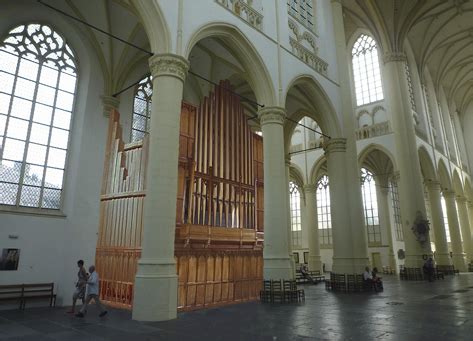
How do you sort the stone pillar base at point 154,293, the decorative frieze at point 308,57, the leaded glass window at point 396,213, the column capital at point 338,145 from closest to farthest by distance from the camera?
1. the stone pillar base at point 154,293
2. the decorative frieze at point 308,57
3. the column capital at point 338,145
4. the leaded glass window at point 396,213

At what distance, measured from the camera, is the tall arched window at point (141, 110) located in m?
13.8

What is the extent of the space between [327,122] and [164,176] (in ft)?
32.1

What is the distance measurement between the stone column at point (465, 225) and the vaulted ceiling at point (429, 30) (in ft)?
34.2

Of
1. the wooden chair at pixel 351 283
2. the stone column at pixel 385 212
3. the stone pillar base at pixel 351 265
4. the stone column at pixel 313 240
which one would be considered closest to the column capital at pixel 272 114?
the stone pillar base at pixel 351 265

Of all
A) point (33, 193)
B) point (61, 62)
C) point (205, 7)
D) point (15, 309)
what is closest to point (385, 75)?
point (205, 7)

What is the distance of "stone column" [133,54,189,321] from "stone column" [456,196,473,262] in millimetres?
30096

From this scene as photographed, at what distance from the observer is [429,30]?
2562 centimetres

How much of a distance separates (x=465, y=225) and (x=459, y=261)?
16.1ft

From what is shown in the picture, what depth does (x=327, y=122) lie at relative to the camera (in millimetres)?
15883

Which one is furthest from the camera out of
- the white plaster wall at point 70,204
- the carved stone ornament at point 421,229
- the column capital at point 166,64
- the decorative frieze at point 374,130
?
the decorative frieze at point 374,130

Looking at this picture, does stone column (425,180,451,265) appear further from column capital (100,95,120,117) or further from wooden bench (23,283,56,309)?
wooden bench (23,283,56,309)

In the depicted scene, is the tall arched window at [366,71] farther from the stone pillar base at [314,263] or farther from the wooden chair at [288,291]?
the wooden chair at [288,291]

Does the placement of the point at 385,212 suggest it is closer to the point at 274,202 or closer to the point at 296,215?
the point at 296,215

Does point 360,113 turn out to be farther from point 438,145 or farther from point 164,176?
point 164,176
